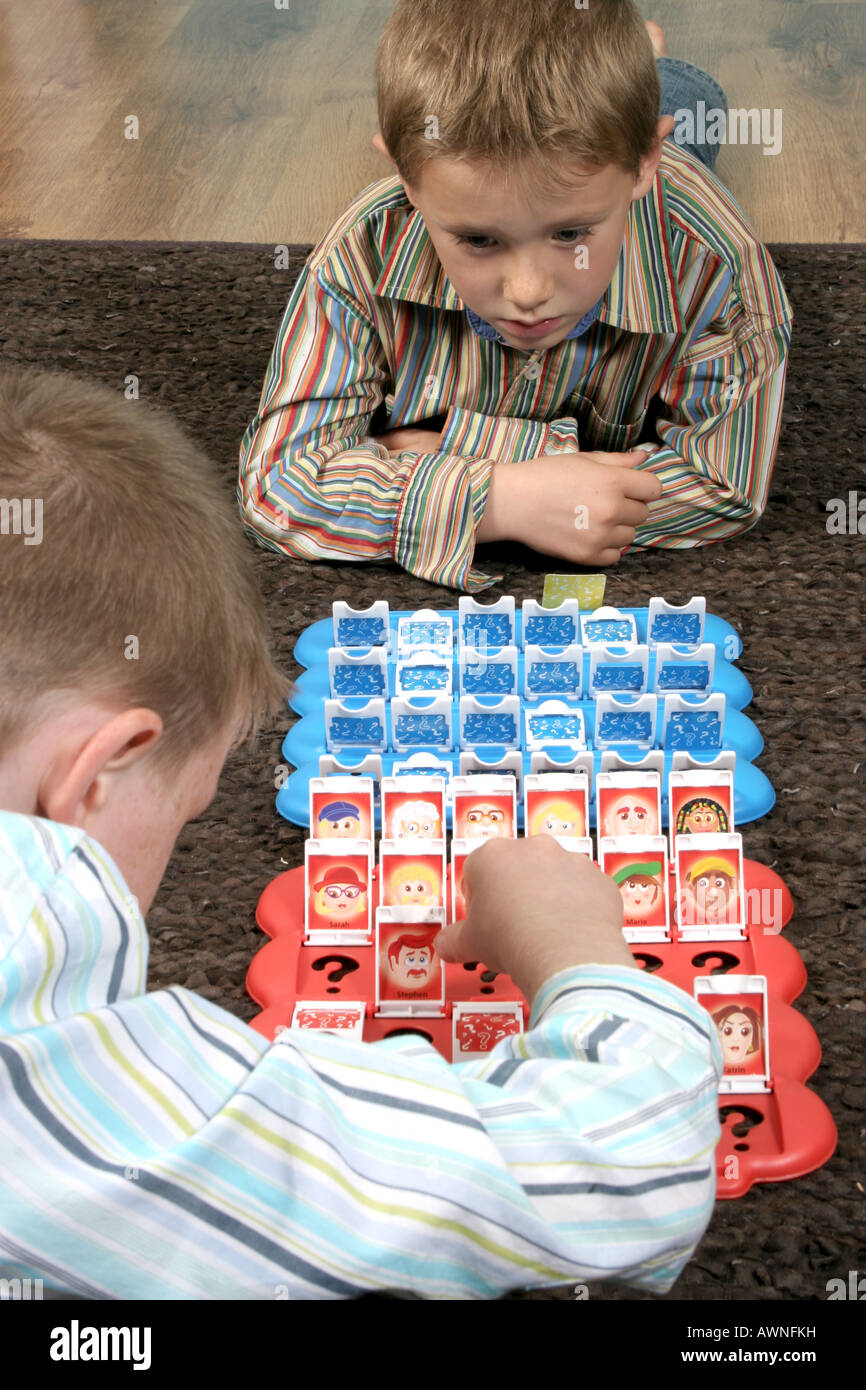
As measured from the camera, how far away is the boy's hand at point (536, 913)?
0.76 meters

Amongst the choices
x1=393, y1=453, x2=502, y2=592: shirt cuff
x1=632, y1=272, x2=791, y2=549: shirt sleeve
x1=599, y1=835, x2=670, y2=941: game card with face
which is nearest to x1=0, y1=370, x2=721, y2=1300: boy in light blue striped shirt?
x1=599, y1=835, x2=670, y2=941: game card with face

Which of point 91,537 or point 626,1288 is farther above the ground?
point 91,537

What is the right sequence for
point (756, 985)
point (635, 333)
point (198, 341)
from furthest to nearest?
point (198, 341) → point (635, 333) → point (756, 985)

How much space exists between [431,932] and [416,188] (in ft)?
2.18

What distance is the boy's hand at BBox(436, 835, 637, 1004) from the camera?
0.76 metres

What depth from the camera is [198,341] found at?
6.01 ft

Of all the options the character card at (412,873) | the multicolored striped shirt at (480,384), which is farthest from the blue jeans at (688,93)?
the character card at (412,873)

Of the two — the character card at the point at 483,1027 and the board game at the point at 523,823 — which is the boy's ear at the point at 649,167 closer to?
the board game at the point at 523,823

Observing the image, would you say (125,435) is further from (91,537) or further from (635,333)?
(635,333)

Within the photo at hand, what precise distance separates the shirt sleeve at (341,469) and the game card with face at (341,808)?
37cm

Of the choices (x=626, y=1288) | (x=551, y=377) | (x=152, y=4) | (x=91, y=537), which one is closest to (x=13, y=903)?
(x=91, y=537)

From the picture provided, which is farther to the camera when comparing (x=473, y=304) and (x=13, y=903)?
(x=473, y=304)

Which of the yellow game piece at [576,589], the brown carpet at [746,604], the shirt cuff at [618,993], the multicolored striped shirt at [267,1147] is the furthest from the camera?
the yellow game piece at [576,589]

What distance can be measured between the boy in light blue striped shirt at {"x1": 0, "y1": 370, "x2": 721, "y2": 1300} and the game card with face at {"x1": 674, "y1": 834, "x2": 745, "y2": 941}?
1.12ft
